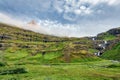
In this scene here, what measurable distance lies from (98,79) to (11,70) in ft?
224

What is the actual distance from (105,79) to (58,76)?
31718 millimetres

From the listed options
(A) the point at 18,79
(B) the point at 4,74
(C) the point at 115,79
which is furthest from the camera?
(B) the point at 4,74

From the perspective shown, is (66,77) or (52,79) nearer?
(52,79)

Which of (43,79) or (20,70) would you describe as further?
(20,70)

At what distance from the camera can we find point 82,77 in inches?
6516

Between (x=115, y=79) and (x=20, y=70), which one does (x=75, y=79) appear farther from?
(x=20, y=70)

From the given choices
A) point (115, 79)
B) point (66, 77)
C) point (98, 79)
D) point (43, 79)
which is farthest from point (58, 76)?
point (115, 79)

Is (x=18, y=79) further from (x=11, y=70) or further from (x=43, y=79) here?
(x=11, y=70)

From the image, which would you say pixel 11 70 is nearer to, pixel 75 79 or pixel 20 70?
pixel 20 70

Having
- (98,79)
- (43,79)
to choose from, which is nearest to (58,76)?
(43,79)

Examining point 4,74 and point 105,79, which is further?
point 4,74

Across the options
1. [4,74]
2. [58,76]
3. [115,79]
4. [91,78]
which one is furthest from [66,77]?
[4,74]

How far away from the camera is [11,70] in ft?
615

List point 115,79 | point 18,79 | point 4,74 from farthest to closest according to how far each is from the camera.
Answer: point 4,74
point 115,79
point 18,79
